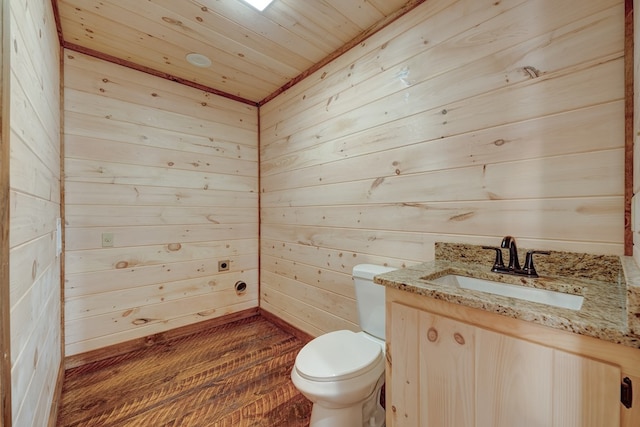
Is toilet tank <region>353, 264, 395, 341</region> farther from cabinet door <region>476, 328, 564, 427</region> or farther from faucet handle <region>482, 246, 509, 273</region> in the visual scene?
cabinet door <region>476, 328, 564, 427</region>

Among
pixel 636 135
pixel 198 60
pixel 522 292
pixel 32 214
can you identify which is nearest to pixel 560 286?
pixel 522 292

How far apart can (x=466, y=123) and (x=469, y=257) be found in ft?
2.13

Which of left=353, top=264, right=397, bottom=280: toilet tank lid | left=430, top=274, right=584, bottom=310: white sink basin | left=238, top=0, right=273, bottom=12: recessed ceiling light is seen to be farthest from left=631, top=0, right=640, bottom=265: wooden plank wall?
left=238, top=0, right=273, bottom=12: recessed ceiling light

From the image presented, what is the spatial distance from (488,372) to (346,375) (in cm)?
58

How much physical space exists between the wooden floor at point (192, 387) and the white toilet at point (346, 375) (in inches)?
13.3

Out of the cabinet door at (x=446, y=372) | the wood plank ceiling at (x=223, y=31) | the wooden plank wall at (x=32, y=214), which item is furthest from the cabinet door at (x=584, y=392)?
the wood plank ceiling at (x=223, y=31)

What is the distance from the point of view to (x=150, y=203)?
221 cm

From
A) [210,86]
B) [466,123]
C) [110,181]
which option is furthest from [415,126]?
[110,181]

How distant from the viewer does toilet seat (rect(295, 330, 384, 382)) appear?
3.78 ft

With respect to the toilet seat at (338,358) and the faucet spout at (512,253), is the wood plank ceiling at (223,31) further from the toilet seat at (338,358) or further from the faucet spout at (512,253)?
the toilet seat at (338,358)

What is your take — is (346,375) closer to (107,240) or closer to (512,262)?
(512,262)

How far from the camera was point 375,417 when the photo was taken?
137 cm

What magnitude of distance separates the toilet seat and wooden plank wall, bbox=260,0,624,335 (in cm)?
44

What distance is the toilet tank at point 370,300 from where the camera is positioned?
1.50m
